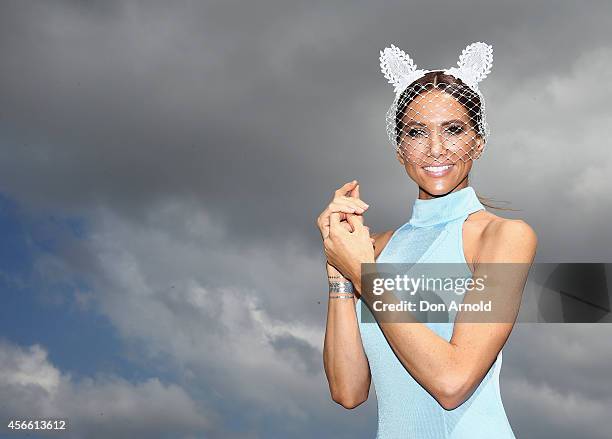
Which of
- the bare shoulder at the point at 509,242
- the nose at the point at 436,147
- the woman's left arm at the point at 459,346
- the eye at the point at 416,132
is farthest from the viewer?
the eye at the point at 416,132

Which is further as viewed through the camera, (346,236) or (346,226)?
(346,226)

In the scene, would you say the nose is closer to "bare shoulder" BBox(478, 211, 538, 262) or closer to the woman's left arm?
"bare shoulder" BBox(478, 211, 538, 262)

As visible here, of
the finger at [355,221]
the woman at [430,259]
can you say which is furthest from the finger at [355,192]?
the finger at [355,221]

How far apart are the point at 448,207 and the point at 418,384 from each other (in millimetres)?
1303

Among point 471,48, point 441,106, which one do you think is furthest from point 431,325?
point 471,48

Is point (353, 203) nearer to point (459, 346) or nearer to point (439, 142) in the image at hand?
point (439, 142)

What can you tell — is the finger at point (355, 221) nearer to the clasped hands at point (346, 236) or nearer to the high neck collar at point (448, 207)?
the clasped hands at point (346, 236)

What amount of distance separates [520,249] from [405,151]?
4.33 feet

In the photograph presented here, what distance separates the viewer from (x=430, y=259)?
4738 mm

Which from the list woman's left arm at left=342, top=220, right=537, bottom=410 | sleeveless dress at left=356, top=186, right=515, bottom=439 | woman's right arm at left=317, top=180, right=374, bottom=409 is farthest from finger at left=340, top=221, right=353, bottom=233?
woman's left arm at left=342, top=220, right=537, bottom=410

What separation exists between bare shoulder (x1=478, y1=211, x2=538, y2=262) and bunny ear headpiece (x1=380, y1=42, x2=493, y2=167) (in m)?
0.80

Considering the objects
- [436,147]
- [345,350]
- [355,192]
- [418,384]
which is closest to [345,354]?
[345,350]

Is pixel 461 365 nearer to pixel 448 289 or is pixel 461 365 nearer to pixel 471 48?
pixel 448 289

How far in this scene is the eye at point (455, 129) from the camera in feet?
16.4
